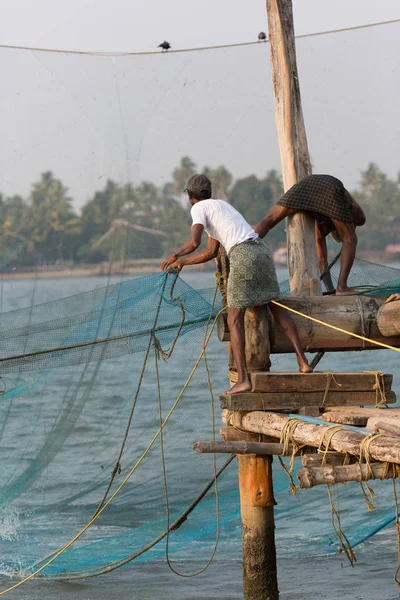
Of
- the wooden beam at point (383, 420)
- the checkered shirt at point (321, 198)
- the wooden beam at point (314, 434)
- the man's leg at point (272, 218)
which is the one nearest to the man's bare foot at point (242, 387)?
the wooden beam at point (314, 434)

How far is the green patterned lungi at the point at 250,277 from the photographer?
574cm

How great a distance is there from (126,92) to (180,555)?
3.75m

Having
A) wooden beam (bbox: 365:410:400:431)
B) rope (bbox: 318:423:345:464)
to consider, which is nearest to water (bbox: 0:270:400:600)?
wooden beam (bbox: 365:410:400:431)

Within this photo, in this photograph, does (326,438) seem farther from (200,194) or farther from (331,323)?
(200,194)

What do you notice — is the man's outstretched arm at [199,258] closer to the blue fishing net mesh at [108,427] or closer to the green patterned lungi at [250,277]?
the green patterned lungi at [250,277]

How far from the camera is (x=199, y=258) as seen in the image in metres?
5.96

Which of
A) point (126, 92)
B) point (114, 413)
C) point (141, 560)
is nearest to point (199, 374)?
point (114, 413)

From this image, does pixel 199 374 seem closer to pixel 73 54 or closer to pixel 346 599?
pixel 346 599

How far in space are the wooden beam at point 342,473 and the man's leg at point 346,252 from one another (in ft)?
6.56

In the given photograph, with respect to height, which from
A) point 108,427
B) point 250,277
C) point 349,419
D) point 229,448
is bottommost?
point 108,427

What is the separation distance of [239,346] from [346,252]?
1.09 m

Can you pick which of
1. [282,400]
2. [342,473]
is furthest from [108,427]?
[342,473]

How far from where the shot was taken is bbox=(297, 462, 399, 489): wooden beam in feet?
14.0

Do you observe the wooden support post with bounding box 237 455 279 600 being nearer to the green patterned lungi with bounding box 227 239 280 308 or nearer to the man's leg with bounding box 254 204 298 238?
the green patterned lungi with bounding box 227 239 280 308
